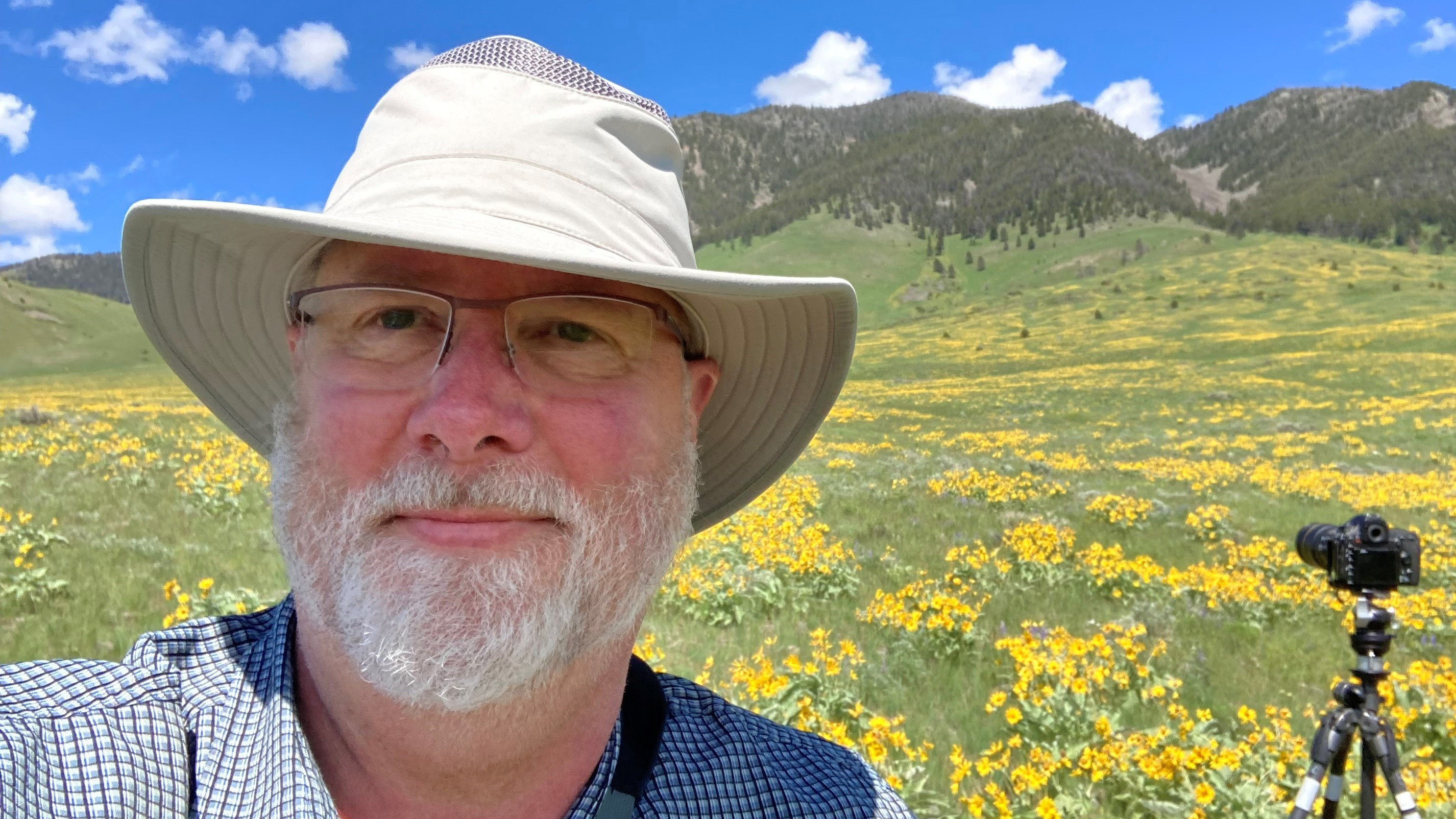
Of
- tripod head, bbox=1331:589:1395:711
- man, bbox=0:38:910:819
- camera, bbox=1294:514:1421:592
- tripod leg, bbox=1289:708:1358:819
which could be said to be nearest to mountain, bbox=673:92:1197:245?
camera, bbox=1294:514:1421:592

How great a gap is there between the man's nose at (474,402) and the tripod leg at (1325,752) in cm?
333

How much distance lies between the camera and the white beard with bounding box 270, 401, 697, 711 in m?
1.52

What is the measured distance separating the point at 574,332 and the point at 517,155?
1.21 feet

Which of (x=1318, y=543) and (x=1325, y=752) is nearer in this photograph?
(x=1325, y=752)

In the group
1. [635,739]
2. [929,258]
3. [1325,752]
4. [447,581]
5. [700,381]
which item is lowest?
[1325,752]

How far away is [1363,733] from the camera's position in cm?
313

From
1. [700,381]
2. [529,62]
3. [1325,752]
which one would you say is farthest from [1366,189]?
[529,62]

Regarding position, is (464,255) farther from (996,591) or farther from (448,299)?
(996,591)

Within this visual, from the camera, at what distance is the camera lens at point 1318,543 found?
3.47 meters

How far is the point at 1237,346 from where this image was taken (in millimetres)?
45656

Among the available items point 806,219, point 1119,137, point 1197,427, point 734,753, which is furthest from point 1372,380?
point 1119,137

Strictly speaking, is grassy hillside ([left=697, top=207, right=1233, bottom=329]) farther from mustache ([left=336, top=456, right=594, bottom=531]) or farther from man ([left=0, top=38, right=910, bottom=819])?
mustache ([left=336, top=456, right=594, bottom=531])

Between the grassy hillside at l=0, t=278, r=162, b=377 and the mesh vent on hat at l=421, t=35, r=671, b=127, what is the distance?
103 m

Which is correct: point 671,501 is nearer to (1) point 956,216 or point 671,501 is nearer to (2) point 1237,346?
(2) point 1237,346
